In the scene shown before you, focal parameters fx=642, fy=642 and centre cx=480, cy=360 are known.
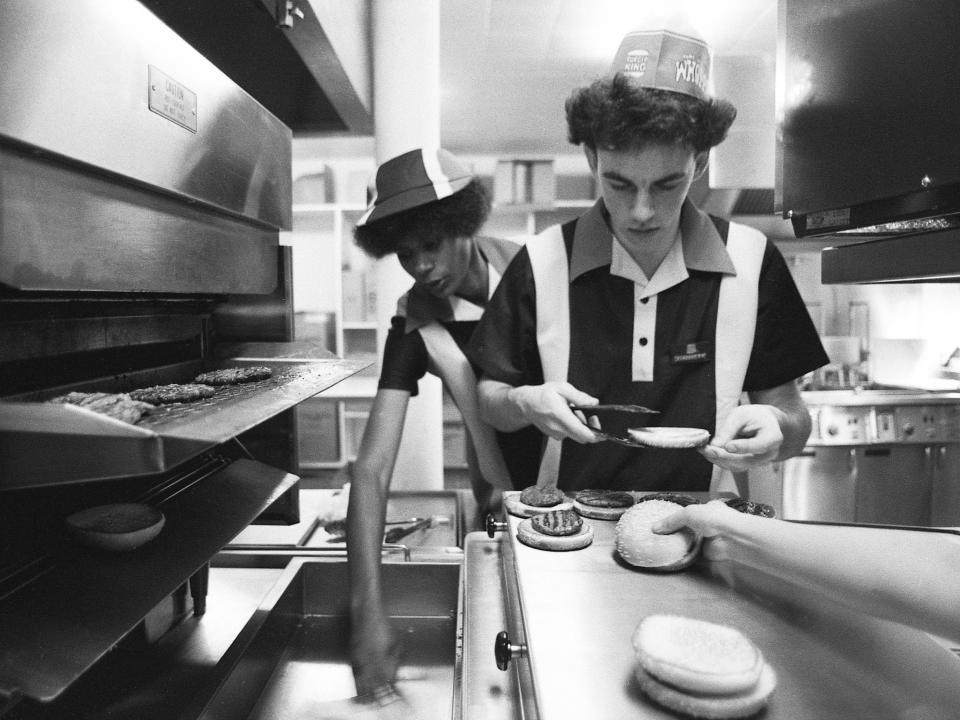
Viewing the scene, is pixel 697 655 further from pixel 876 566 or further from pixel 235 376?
pixel 235 376

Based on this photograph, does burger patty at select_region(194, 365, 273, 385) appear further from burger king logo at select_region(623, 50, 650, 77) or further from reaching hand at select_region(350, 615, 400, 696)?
burger king logo at select_region(623, 50, 650, 77)

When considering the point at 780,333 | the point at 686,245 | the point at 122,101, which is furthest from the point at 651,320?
the point at 122,101

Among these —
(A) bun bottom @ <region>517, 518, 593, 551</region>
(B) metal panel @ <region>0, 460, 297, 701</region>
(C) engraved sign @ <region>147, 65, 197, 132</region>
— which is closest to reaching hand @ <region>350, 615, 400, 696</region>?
(B) metal panel @ <region>0, 460, 297, 701</region>

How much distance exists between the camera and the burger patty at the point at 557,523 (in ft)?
3.58

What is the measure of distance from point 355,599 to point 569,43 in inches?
155

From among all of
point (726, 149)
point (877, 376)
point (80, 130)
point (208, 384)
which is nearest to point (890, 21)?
point (80, 130)

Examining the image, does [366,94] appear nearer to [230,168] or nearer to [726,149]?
[230,168]

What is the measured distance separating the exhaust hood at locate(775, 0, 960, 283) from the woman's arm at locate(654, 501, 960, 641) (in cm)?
34

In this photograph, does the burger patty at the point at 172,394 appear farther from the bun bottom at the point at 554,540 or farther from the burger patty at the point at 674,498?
the burger patty at the point at 674,498

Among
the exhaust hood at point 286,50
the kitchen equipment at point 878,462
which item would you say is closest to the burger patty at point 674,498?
the exhaust hood at point 286,50

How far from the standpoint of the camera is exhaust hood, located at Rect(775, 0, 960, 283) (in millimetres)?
792

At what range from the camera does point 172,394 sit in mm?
1038

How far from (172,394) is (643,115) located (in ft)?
3.51

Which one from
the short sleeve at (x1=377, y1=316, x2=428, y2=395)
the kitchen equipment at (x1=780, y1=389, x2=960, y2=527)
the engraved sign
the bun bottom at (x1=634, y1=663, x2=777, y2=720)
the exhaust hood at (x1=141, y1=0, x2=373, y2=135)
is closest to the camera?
the bun bottom at (x1=634, y1=663, x2=777, y2=720)
